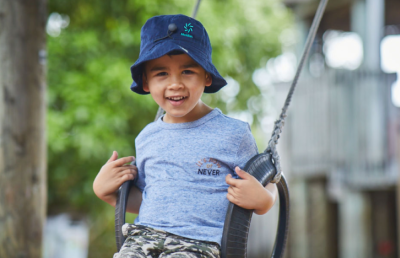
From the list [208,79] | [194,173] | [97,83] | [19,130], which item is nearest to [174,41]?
[208,79]

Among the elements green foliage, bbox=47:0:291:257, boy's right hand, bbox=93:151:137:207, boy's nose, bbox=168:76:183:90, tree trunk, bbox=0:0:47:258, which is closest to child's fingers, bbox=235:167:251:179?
boy's nose, bbox=168:76:183:90

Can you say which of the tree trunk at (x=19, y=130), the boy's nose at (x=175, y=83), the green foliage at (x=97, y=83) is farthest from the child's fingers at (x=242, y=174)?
the green foliage at (x=97, y=83)

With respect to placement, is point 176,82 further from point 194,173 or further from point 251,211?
point 251,211

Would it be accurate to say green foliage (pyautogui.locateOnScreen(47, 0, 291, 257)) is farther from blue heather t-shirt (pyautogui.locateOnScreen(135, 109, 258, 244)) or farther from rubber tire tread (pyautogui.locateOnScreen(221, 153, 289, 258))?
rubber tire tread (pyautogui.locateOnScreen(221, 153, 289, 258))

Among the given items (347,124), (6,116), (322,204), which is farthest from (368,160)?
(6,116)

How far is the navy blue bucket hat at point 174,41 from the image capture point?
1808mm

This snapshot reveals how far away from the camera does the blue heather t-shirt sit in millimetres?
1840

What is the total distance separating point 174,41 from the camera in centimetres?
182

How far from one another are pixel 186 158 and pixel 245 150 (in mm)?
214

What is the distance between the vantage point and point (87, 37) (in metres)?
7.62

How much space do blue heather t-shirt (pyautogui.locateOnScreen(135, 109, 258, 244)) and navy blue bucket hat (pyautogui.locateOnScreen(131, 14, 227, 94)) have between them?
Answer: 198 mm

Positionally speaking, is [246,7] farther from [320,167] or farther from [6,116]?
[6,116]

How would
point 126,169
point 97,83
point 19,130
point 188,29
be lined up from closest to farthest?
point 188,29
point 126,169
point 19,130
point 97,83

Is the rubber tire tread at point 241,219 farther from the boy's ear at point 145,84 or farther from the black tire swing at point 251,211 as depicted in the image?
the boy's ear at point 145,84
